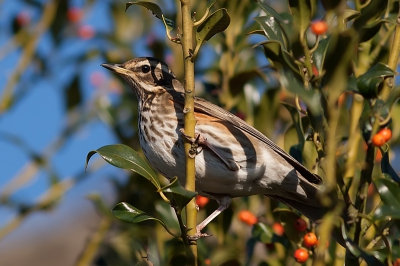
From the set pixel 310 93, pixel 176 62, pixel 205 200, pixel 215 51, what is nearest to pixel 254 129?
pixel 205 200

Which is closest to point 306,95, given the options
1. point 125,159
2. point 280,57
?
point 280,57

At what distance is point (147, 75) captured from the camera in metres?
5.17

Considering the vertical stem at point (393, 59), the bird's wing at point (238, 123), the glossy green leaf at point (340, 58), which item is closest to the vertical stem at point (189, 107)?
the glossy green leaf at point (340, 58)

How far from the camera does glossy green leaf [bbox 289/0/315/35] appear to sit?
3.19 meters

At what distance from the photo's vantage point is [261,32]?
334 centimetres

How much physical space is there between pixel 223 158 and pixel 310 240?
103 cm

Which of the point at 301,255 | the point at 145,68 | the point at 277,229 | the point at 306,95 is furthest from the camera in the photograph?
the point at 145,68

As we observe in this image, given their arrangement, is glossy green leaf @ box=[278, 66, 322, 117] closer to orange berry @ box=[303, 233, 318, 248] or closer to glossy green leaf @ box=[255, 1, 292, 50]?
glossy green leaf @ box=[255, 1, 292, 50]

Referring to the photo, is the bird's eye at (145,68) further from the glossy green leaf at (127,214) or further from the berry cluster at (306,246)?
the glossy green leaf at (127,214)

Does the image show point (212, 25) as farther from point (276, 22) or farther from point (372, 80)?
point (372, 80)

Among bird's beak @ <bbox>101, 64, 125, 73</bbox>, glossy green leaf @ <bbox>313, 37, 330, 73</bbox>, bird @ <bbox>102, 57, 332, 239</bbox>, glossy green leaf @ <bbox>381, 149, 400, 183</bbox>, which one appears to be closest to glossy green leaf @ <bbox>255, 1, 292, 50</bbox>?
glossy green leaf @ <bbox>313, 37, 330, 73</bbox>

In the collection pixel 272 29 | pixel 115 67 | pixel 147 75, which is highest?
pixel 272 29

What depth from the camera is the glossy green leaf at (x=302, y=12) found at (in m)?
3.19

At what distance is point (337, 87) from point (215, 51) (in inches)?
119
